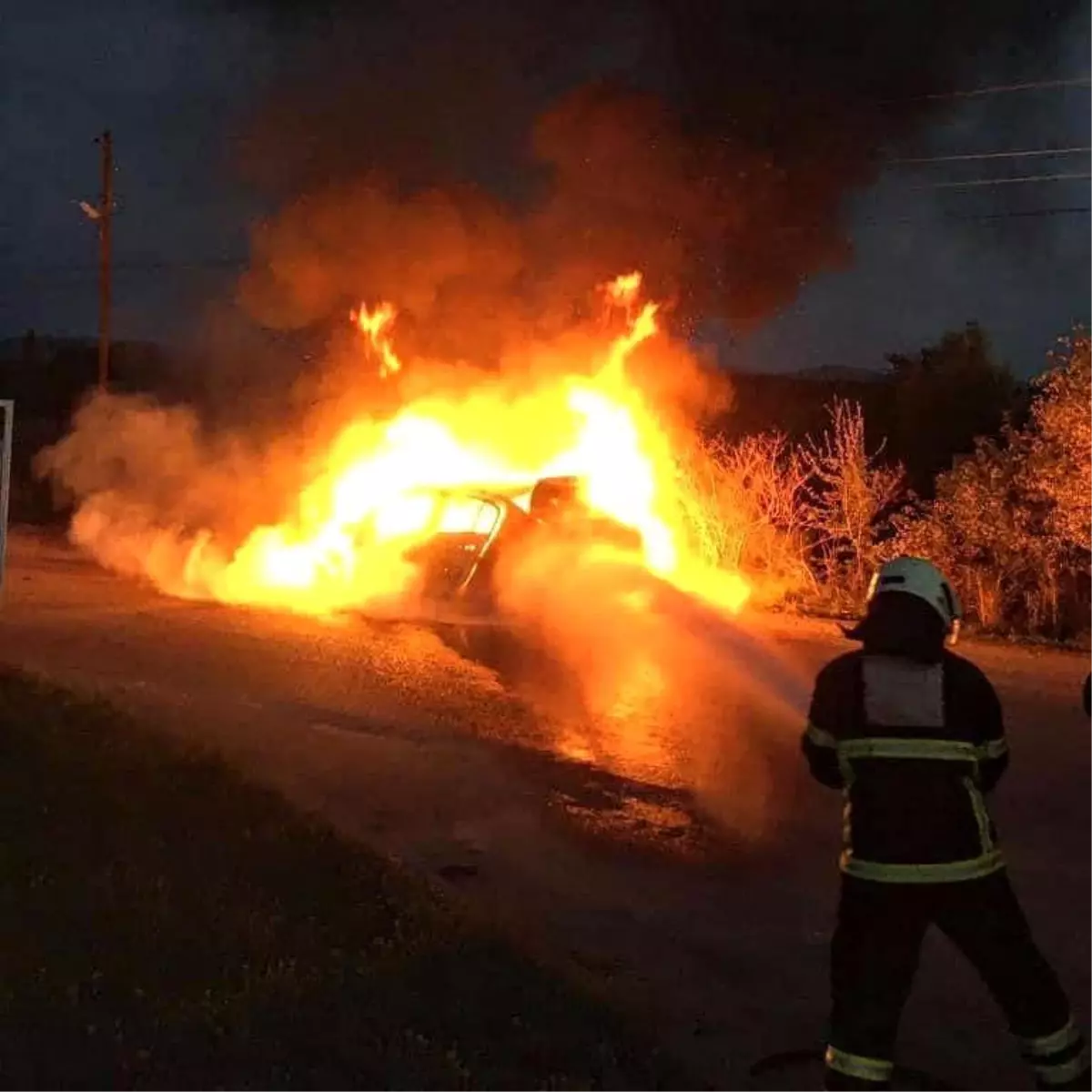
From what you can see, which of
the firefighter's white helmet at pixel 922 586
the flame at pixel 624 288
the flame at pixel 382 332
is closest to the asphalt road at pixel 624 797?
the firefighter's white helmet at pixel 922 586

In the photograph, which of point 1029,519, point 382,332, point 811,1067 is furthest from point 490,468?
point 811,1067

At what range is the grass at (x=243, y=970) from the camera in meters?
3.61

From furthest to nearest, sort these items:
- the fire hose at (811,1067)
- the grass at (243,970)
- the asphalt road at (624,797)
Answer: the asphalt road at (624,797) → the fire hose at (811,1067) → the grass at (243,970)

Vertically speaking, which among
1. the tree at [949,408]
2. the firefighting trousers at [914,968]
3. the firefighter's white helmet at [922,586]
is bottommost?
the firefighting trousers at [914,968]

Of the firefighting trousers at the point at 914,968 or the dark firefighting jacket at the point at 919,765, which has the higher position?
the dark firefighting jacket at the point at 919,765

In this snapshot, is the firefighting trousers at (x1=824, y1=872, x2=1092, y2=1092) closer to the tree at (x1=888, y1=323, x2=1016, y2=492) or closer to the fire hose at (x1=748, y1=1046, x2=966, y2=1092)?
the fire hose at (x1=748, y1=1046, x2=966, y2=1092)

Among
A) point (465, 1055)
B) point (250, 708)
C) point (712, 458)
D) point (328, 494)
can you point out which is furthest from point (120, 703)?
point (712, 458)

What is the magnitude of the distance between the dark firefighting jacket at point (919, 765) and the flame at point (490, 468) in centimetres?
1143

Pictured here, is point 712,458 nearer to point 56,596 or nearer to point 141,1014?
point 56,596

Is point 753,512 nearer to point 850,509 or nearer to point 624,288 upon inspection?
point 850,509

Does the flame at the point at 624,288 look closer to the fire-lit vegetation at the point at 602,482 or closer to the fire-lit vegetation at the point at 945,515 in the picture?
the fire-lit vegetation at the point at 602,482

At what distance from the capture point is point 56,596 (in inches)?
585

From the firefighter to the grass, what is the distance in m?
0.70

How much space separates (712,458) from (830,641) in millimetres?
5458
